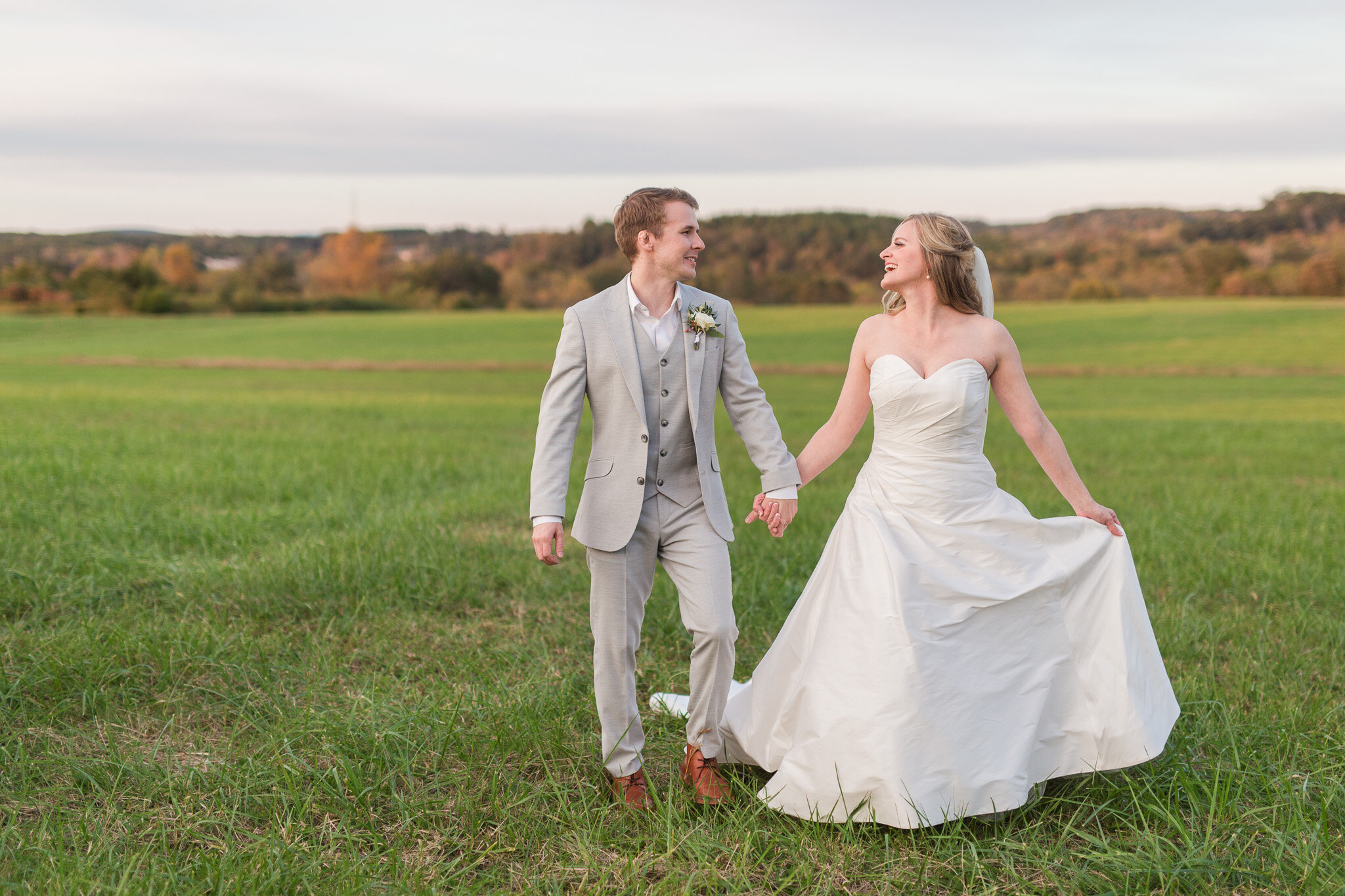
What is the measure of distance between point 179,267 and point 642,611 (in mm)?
62510

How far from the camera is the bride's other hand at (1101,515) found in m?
3.98

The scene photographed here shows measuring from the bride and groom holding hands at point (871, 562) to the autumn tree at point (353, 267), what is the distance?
2368 inches

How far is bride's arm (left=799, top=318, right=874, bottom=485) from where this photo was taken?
4.21 metres

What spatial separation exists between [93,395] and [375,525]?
17.3 m

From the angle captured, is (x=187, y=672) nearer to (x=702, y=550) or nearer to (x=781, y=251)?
(x=702, y=550)

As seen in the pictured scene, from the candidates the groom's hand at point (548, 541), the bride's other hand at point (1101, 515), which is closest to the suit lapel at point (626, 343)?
the groom's hand at point (548, 541)

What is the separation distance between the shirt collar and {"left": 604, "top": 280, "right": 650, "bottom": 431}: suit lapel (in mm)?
17

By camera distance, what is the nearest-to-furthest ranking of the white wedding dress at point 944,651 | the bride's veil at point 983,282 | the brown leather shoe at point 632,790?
the white wedding dress at point 944,651
the brown leather shoe at point 632,790
the bride's veil at point 983,282

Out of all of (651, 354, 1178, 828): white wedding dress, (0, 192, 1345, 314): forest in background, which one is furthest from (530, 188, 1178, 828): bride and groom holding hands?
(0, 192, 1345, 314): forest in background

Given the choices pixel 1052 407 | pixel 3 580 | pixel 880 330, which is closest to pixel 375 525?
pixel 3 580

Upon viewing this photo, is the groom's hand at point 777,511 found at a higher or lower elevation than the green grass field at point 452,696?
higher

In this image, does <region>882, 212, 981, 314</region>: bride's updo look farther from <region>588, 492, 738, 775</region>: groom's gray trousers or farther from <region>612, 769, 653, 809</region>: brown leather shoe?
<region>612, 769, 653, 809</region>: brown leather shoe

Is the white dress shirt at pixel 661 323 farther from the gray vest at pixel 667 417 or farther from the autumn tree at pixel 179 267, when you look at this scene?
the autumn tree at pixel 179 267

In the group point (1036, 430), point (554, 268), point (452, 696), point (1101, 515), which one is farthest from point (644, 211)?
point (554, 268)
